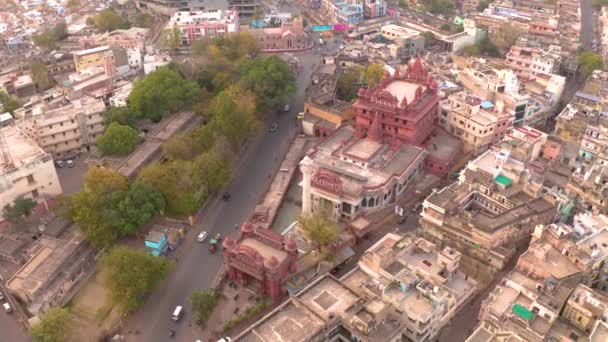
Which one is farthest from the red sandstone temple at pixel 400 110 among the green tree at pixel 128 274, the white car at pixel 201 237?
the green tree at pixel 128 274

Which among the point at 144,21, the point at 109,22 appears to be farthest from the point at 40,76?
the point at 144,21

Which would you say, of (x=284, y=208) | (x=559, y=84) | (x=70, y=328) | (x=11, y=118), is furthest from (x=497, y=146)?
(x=11, y=118)

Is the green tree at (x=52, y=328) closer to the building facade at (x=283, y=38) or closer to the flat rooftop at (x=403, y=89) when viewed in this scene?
the flat rooftop at (x=403, y=89)

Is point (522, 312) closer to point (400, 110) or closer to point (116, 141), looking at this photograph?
point (400, 110)

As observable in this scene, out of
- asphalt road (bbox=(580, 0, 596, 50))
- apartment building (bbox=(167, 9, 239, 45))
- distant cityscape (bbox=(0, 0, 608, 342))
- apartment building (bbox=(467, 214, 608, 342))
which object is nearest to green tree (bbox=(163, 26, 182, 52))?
apartment building (bbox=(167, 9, 239, 45))

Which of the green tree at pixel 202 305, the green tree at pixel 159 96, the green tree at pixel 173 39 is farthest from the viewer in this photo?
the green tree at pixel 173 39

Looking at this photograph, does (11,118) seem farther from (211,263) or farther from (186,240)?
(211,263)
